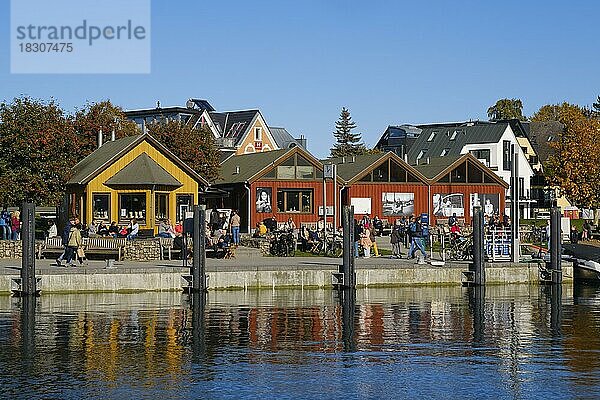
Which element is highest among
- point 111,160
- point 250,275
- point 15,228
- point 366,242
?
point 111,160

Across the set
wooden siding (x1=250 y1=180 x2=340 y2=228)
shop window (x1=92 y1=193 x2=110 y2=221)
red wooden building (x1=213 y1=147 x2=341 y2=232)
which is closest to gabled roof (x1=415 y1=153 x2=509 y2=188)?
red wooden building (x1=213 y1=147 x2=341 y2=232)

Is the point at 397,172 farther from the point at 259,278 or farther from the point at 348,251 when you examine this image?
the point at 259,278

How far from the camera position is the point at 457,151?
106188 mm

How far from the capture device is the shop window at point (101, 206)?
5347 centimetres

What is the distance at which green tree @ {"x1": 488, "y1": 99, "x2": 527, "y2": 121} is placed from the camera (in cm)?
14612

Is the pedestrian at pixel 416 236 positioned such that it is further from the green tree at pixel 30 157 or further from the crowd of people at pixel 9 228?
the green tree at pixel 30 157

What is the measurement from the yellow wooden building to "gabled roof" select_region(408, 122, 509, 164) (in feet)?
172

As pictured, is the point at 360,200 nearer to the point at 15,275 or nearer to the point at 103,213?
the point at 103,213

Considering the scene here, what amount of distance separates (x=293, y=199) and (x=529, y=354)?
4564 cm

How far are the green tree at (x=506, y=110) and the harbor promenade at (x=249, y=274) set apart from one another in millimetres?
109459

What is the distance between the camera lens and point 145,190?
53.4 metres

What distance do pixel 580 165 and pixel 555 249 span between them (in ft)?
184

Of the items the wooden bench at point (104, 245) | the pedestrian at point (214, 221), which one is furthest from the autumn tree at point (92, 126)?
the wooden bench at point (104, 245)

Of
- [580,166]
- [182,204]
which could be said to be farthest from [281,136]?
[182,204]
